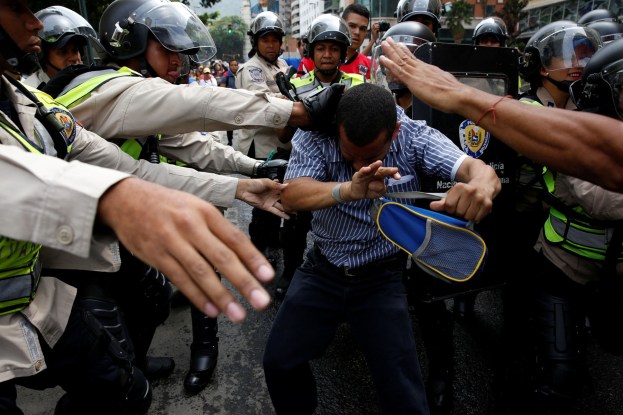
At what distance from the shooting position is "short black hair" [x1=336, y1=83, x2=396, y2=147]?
1736mm

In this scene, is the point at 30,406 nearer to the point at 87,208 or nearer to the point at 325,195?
the point at 325,195

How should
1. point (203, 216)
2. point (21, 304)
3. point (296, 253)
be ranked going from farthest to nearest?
point (296, 253) < point (21, 304) < point (203, 216)

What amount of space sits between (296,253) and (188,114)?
194cm

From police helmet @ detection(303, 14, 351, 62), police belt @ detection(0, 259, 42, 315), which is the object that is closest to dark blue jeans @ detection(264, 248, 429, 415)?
police belt @ detection(0, 259, 42, 315)

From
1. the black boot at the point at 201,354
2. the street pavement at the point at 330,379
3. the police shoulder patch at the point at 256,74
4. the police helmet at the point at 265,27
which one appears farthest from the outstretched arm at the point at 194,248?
the police helmet at the point at 265,27

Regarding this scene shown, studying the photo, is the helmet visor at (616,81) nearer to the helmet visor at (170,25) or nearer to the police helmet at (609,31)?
the helmet visor at (170,25)

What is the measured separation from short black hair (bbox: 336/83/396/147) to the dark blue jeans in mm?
619

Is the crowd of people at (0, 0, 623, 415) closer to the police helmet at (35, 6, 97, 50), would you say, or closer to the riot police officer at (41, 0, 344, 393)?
the riot police officer at (41, 0, 344, 393)

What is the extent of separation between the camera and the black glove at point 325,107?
197 centimetres

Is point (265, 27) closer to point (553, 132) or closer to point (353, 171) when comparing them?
point (353, 171)

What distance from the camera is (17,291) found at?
1322 millimetres

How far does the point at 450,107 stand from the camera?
1.63 m

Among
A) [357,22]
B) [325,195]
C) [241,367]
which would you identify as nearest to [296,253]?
[241,367]

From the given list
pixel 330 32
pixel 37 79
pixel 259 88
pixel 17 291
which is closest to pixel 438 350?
pixel 17 291
